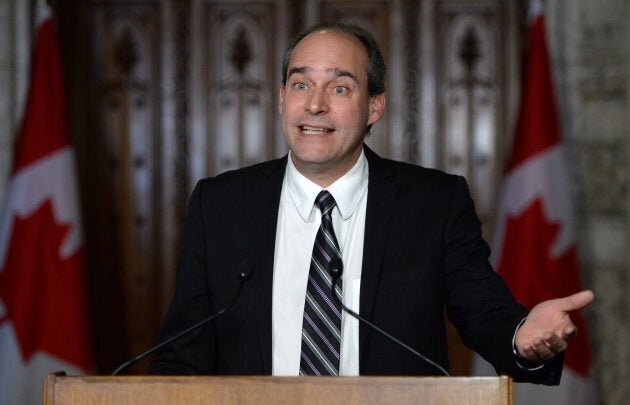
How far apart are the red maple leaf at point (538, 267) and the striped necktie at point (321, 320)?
6.81 ft

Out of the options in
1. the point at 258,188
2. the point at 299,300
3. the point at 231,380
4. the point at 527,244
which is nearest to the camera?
the point at 231,380

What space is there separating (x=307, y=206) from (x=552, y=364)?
831 mm

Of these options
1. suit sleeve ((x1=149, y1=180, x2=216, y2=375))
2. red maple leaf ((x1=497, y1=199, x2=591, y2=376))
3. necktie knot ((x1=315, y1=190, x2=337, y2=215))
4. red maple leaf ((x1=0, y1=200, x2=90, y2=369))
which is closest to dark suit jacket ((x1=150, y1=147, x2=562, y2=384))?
suit sleeve ((x1=149, y1=180, x2=216, y2=375))

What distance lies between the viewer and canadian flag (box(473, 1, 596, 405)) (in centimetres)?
448

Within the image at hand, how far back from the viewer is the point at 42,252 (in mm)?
4641

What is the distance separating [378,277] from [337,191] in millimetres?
297

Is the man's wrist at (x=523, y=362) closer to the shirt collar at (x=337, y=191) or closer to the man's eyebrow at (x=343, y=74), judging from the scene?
the shirt collar at (x=337, y=191)

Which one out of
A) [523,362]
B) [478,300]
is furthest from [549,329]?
[478,300]

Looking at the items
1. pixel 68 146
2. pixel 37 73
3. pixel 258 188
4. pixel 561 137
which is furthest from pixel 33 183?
pixel 561 137

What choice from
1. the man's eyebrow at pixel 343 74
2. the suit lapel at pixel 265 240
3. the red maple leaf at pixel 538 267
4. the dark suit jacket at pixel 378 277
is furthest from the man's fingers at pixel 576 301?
the red maple leaf at pixel 538 267

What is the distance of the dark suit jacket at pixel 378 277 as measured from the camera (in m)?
2.55

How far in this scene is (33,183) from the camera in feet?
15.5

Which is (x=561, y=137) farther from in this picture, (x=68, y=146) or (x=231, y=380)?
(x=231, y=380)

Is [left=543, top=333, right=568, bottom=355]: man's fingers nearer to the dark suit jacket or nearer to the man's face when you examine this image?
the dark suit jacket
